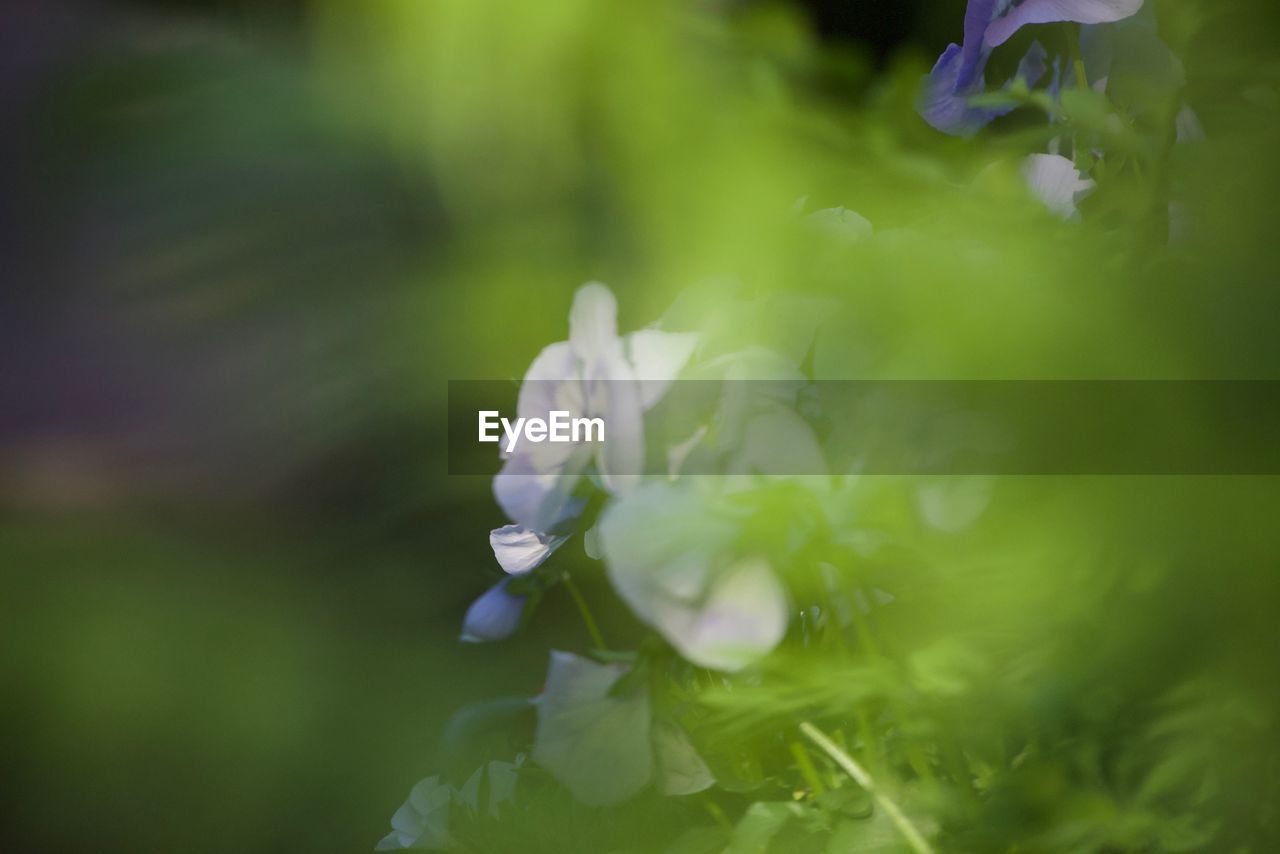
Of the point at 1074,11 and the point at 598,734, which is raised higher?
the point at 1074,11

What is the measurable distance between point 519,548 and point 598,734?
2.6 inches

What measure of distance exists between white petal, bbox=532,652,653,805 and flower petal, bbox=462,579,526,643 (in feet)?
0.15

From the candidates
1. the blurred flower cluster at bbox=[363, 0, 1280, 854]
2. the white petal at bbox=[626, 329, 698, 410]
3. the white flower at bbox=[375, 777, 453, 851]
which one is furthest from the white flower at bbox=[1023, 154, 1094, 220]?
the white flower at bbox=[375, 777, 453, 851]

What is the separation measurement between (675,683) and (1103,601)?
111mm

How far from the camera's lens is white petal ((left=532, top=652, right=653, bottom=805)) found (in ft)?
0.70

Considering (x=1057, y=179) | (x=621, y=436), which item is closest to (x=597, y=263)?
(x=621, y=436)

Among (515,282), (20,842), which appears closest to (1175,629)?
(515,282)

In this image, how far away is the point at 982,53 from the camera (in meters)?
0.22

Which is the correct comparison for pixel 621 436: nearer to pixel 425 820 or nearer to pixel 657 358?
pixel 657 358

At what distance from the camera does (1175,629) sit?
147 millimetres

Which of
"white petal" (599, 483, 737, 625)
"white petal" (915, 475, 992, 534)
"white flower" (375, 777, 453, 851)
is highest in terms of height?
"white petal" (915, 475, 992, 534)

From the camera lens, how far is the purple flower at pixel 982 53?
19cm

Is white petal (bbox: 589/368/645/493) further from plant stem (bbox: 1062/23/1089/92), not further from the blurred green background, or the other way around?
plant stem (bbox: 1062/23/1089/92)

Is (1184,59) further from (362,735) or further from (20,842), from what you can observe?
(20,842)
